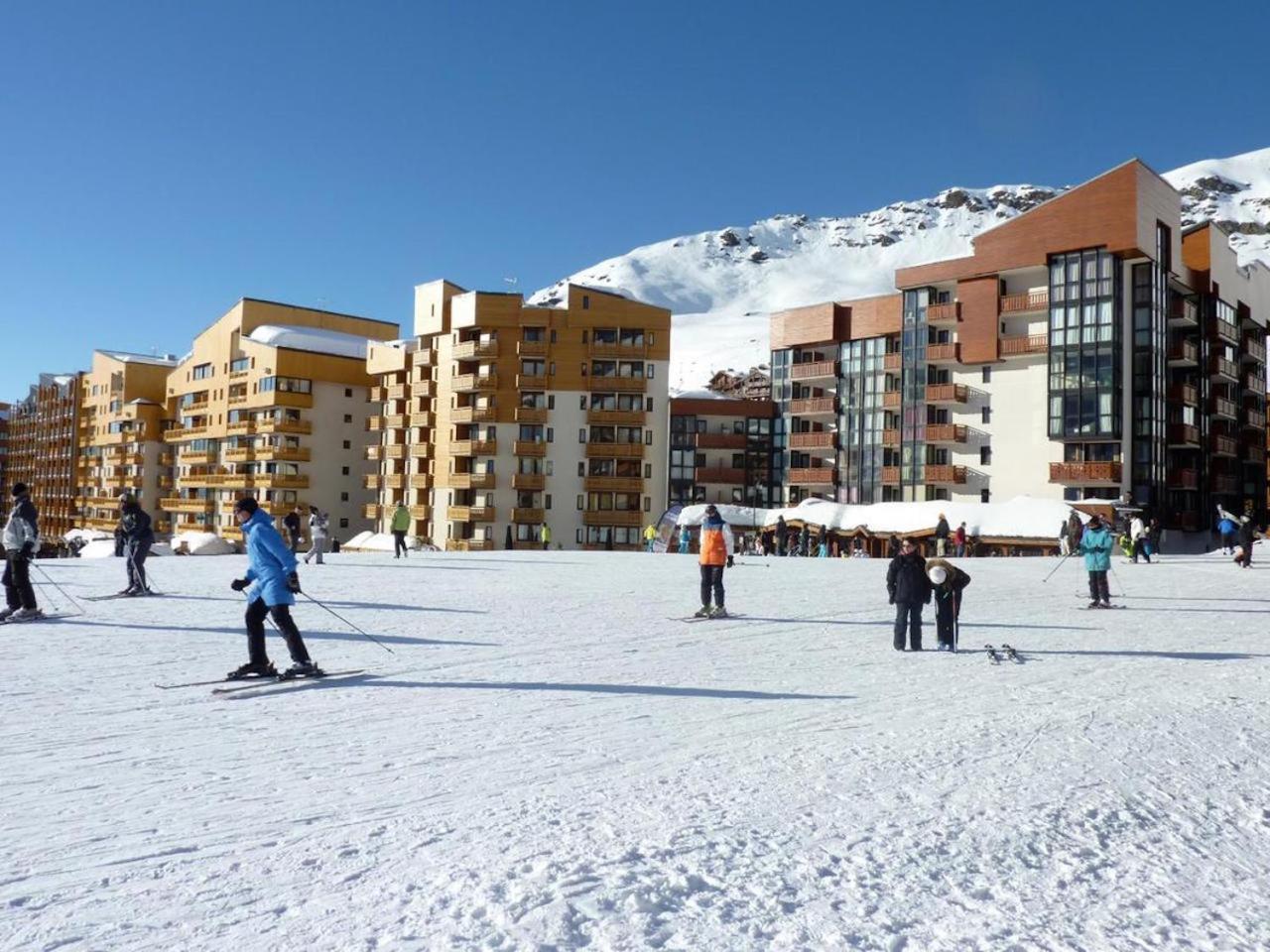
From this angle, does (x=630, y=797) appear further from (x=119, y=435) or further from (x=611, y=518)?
(x=119, y=435)

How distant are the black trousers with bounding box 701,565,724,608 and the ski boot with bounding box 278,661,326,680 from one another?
6.71 meters

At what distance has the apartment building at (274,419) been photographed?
7388 cm

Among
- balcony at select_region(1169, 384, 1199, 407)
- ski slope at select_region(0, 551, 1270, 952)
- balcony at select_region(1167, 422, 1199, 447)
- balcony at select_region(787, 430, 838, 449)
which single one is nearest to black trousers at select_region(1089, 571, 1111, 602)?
ski slope at select_region(0, 551, 1270, 952)

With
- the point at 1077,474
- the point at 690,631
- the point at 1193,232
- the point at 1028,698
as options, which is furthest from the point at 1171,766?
the point at 1193,232

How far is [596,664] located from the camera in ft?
34.2

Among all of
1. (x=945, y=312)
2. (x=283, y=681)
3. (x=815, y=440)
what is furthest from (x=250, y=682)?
(x=815, y=440)

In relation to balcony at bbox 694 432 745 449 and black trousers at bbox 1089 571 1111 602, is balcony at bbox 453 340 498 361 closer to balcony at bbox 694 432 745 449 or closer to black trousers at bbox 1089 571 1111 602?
balcony at bbox 694 432 745 449

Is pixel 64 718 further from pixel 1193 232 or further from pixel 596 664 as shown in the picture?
pixel 1193 232

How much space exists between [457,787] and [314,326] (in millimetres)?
83576

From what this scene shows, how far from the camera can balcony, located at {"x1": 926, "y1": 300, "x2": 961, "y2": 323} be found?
60.2 m

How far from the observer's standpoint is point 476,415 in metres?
64.1

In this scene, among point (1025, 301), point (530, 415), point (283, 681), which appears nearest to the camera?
point (283, 681)

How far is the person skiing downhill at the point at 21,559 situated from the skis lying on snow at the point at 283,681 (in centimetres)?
608

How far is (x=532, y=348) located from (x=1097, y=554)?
5001 centimetres
